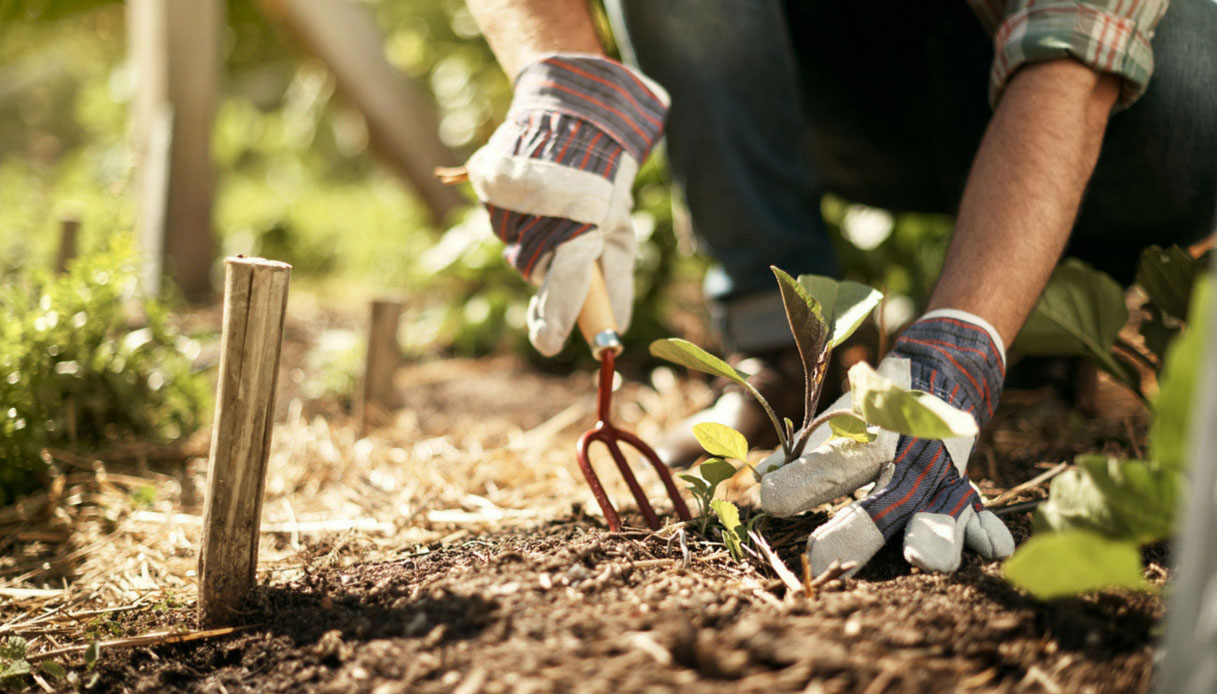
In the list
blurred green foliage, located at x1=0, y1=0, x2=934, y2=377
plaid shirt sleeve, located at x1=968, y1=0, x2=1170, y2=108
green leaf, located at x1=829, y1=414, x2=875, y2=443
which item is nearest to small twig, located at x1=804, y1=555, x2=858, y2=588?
green leaf, located at x1=829, y1=414, x2=875, y2=443

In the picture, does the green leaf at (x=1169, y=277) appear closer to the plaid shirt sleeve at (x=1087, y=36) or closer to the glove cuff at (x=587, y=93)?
the plaid shirt sleeve at (x=1087, y=36)

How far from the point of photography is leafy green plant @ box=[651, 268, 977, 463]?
30.0 inches

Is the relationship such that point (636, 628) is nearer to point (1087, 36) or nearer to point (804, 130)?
point (1087, 36)

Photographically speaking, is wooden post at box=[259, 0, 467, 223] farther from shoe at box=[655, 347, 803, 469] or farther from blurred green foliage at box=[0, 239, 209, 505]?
shoe at box=[655, 347, 803, 469]

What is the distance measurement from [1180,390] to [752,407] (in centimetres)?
97

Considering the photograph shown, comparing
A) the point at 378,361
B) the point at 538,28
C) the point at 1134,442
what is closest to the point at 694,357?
the point at 538,28

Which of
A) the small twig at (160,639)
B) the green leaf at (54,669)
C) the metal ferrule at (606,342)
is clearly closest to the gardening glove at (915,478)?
the metal ferrule at (606,342)

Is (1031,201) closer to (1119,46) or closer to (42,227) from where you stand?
(1119,46)

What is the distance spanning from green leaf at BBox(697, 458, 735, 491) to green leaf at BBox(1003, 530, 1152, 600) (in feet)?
1.20

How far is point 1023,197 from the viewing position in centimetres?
102

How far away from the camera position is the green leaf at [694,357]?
94 cm

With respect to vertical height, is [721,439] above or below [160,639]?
above

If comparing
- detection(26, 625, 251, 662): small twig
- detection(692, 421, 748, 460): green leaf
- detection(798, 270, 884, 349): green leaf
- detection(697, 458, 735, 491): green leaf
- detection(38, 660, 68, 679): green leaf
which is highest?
detection(798, 270, 884, 349): green leaf

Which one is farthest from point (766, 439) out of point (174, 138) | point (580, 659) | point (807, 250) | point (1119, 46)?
point (174, 138)
